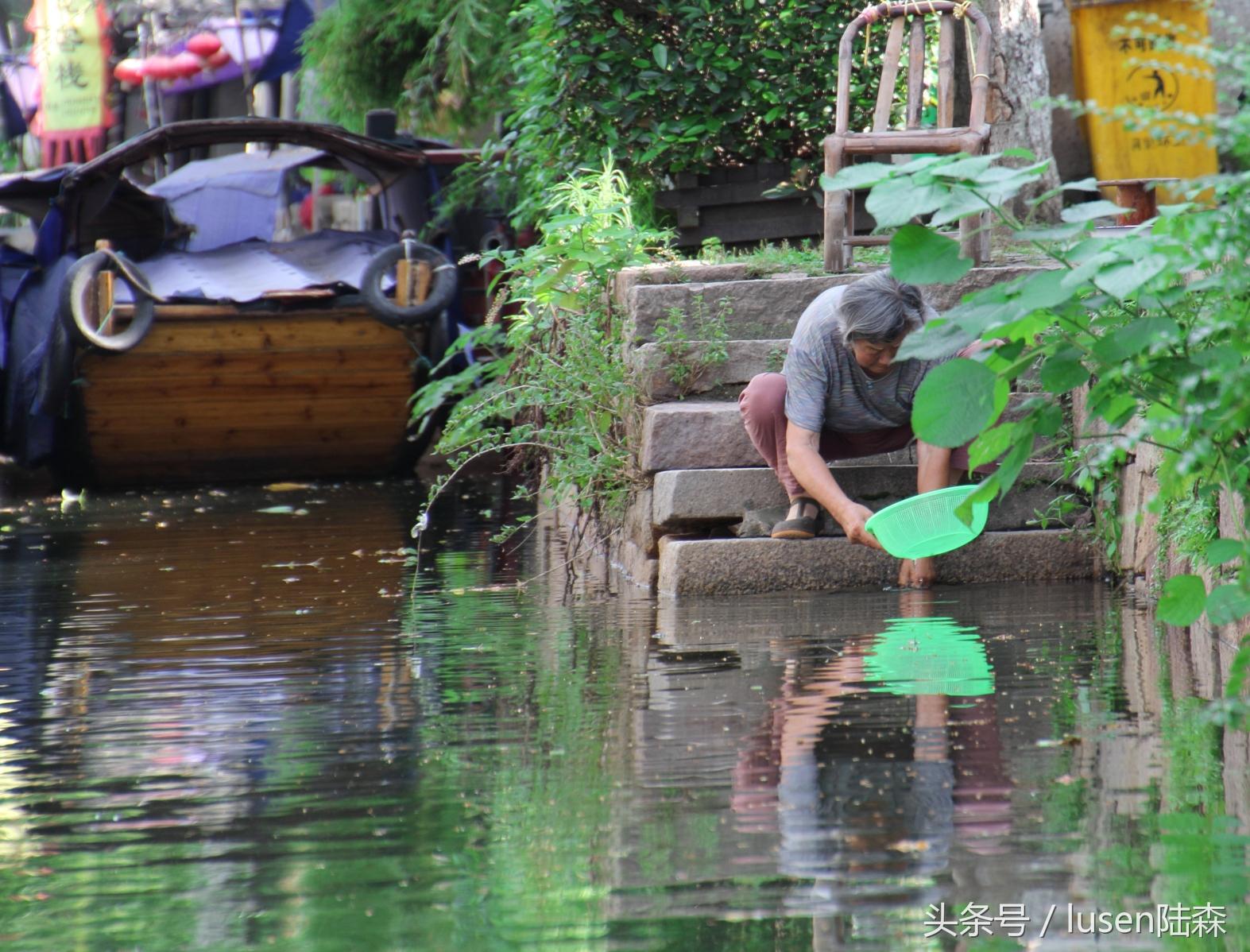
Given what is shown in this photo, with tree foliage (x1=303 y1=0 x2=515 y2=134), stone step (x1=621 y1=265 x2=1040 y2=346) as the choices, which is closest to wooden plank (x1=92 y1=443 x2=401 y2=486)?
tree foliage (x1=303 y1=0 x2=515 y2=134)

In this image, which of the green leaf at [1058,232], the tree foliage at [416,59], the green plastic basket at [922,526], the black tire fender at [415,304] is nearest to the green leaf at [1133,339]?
the green leaf at [1058,232]

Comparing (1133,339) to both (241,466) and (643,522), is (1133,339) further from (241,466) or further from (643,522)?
(241,466)

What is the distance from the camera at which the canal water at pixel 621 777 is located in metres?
2.62

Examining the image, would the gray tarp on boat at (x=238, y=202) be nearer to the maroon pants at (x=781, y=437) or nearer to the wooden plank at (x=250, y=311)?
the wooden plank at (x=250, y=311)

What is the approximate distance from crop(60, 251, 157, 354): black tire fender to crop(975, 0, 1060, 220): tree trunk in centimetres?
561

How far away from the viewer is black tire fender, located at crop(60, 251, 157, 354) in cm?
1062

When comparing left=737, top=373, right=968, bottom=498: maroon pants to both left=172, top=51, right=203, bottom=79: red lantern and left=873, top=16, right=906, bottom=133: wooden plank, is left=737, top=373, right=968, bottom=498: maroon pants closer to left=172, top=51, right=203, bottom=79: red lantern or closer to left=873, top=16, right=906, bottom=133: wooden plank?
left=873, top=16, right=906, bottom=133: wooden plank

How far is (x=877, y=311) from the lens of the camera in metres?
5.49

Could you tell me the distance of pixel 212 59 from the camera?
55.9 feet

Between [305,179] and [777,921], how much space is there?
13.9 m

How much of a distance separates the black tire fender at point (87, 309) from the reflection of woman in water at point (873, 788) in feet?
24.9

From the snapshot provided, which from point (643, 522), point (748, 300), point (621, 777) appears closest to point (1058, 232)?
point (621, 777)

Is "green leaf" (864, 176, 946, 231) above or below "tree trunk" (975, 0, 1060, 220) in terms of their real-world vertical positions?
below

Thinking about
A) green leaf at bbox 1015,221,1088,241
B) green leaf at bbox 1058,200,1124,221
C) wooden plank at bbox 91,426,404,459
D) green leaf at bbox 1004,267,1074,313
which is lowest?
wooden plank at bbox 91,426,404,459
